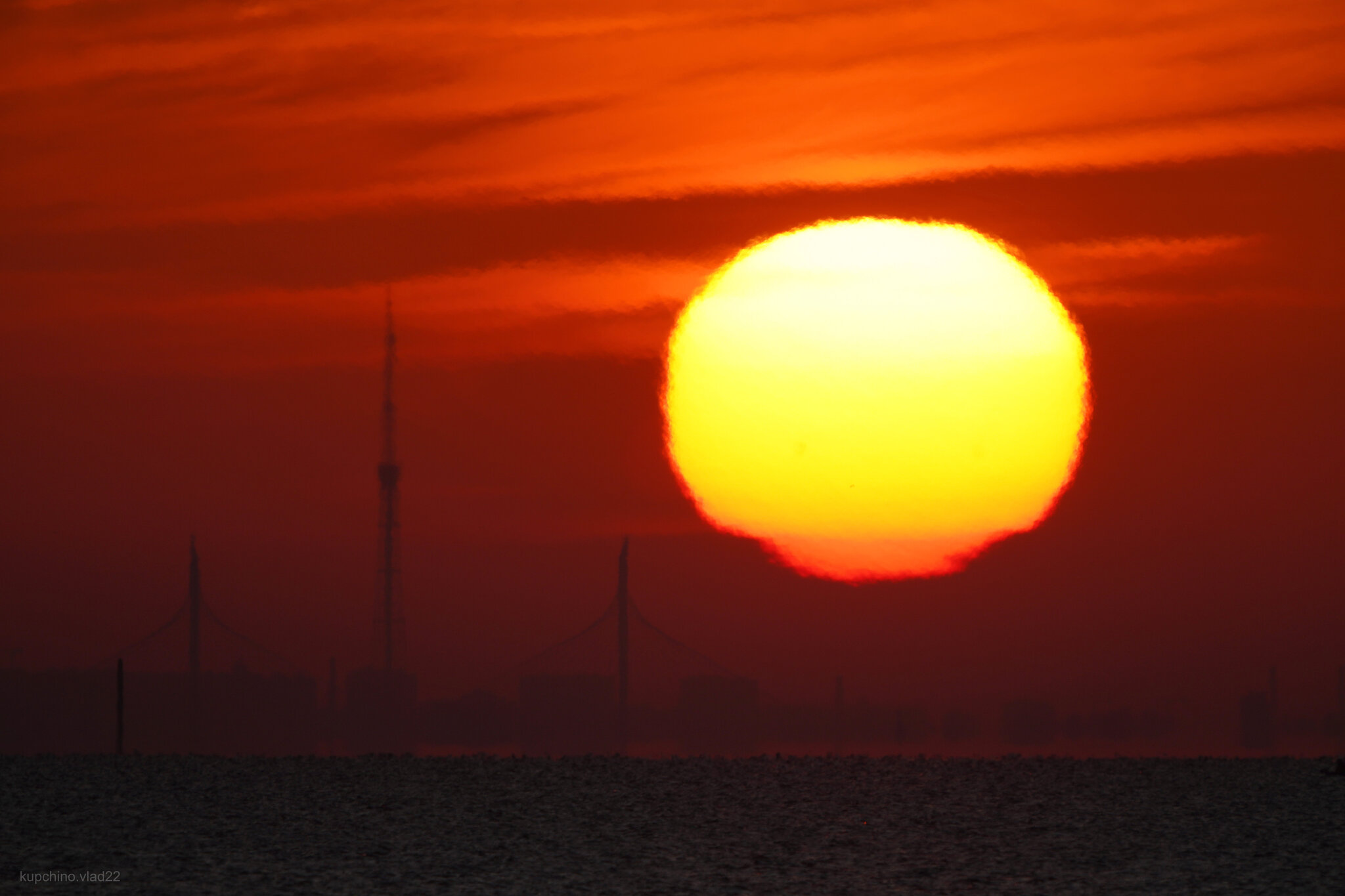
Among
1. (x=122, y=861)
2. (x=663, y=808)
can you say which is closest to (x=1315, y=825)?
(x=663, y=808)

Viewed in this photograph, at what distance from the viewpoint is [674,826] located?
3834cm

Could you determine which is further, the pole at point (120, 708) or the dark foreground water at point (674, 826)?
the pole at point (120, 708)

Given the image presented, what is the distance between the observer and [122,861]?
32969 mm

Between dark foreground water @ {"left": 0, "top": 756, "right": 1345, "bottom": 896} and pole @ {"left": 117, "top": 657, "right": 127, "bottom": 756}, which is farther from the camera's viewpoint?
pole @ {"left": 117, "top": 657, "right": 127, "bottom": 756}

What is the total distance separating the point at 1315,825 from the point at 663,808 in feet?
51.3

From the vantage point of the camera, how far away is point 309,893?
2986 cm

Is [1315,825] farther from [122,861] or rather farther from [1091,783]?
[122,861]

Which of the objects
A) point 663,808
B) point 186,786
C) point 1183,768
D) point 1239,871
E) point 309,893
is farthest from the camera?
point 1183,768

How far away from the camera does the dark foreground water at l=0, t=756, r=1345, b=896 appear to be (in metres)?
31.6

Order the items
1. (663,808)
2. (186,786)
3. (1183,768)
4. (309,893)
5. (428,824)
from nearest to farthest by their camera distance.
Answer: (309,893) < (428,824) < (663,808) < (186,786) < (1183,768)

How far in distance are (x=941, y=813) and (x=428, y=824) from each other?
12468 millimetres

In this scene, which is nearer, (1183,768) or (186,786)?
(186,786)

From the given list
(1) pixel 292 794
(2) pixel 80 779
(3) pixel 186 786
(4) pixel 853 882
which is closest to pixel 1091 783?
(4) pixel 853 882

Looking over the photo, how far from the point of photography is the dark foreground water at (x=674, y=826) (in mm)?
31625
